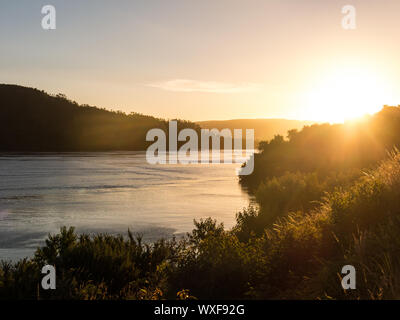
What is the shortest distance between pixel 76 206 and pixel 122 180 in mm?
26402

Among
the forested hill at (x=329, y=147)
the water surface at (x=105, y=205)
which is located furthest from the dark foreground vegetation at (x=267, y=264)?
the forested hill at (x=329, y=147)

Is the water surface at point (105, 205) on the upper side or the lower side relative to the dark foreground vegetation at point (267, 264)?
upper

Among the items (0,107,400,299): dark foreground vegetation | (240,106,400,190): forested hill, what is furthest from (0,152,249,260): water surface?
(0,107,400,299): dark foreground vegetation

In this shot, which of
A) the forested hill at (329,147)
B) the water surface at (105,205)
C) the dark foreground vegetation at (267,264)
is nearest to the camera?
the dark foreground vegetation at (267,264)

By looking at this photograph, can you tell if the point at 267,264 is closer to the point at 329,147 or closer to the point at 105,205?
the point at 105,205

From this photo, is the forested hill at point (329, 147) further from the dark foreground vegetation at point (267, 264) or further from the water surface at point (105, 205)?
the dark foreground vegetation at point (267, 264)

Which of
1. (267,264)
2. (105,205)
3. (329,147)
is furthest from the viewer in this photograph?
(329,147)

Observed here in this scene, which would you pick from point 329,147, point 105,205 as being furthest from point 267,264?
point 329,147

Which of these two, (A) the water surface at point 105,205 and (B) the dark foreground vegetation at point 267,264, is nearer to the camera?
(B) the dark foreground vegetation at point 267,264

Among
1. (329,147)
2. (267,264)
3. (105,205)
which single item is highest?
(329,147)

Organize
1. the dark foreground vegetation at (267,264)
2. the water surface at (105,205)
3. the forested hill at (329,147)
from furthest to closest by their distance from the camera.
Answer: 1. the forested hill at (329,147)
2. the water surface at (105,205)
3. the dark foreground vegetation at (267,264)

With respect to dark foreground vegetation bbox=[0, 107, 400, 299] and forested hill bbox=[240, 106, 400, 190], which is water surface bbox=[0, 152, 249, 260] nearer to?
forested hill bbox=[240, 106, 400, 190]
